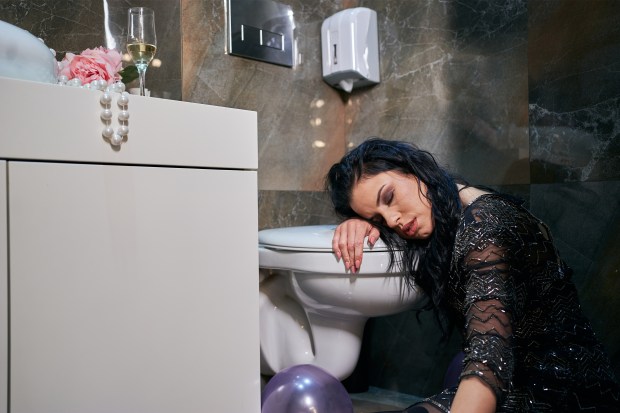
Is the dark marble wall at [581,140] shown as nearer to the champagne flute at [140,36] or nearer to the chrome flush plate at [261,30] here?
the chrome flush plate at [261,30]

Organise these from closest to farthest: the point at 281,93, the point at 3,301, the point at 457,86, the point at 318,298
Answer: the point at 3,301 < the point at 318,298 < the point at 457,86 < the point at 281,93

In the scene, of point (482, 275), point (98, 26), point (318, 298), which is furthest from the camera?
point (98, 26)

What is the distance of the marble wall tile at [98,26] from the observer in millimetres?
1401

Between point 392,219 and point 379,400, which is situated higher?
point 392,219

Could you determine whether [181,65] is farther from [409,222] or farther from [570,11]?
[570,11]

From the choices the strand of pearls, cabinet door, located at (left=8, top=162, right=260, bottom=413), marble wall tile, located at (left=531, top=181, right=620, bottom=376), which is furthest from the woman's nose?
marble wall tile, located at (left=531, top=181, right=620, bottom=376)

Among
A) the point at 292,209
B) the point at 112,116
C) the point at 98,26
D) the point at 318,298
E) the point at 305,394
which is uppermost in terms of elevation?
the point at 98,26

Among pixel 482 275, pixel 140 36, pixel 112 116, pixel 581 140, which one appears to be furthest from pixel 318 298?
pixel 581 140

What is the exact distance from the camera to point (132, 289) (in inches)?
38.9

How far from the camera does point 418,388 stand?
1.86 m

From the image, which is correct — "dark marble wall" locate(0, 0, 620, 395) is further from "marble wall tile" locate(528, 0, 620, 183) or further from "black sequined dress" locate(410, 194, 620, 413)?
"black sequined dress" locate(410, 194, 620, 413)

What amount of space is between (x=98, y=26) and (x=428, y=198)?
98 centimetres

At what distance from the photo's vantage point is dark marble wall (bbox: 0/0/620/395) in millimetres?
1506

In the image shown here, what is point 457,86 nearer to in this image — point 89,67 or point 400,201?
point 400,201
